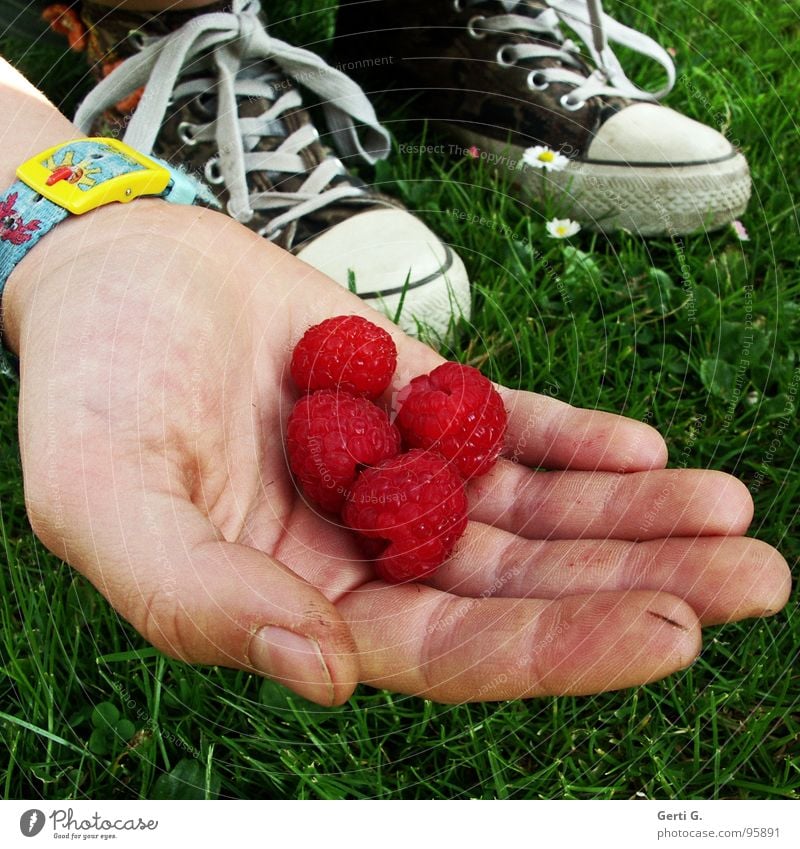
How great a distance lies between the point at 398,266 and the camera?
44.1 inches

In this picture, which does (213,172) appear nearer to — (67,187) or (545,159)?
(67,187)

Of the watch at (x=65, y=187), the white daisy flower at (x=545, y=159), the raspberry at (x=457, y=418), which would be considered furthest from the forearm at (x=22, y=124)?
the white daisy flower at (x=545, y=159)

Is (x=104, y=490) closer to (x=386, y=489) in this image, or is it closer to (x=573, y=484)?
(x=386, y=489)

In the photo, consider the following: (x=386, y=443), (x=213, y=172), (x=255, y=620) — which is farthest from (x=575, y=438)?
(x=213, y=172)

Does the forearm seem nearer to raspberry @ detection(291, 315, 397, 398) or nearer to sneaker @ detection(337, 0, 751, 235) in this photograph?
raspberry @ detection(291, 315, 397, 398)

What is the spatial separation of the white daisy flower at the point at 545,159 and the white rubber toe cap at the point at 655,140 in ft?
0.13

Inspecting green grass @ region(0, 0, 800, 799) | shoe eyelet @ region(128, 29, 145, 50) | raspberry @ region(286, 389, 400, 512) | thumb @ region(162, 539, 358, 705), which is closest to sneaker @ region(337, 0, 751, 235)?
green grass @ region(0, 0, 800, 799)

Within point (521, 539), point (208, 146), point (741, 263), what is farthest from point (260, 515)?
point (741, 263)

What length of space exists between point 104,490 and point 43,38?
1.13m

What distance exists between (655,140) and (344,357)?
26.7 inches

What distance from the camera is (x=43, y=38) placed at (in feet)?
4.85

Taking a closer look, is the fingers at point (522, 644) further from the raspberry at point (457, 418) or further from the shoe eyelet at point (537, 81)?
the shoe eyelet at point (537, 81)

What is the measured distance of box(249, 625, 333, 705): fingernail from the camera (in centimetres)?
59
